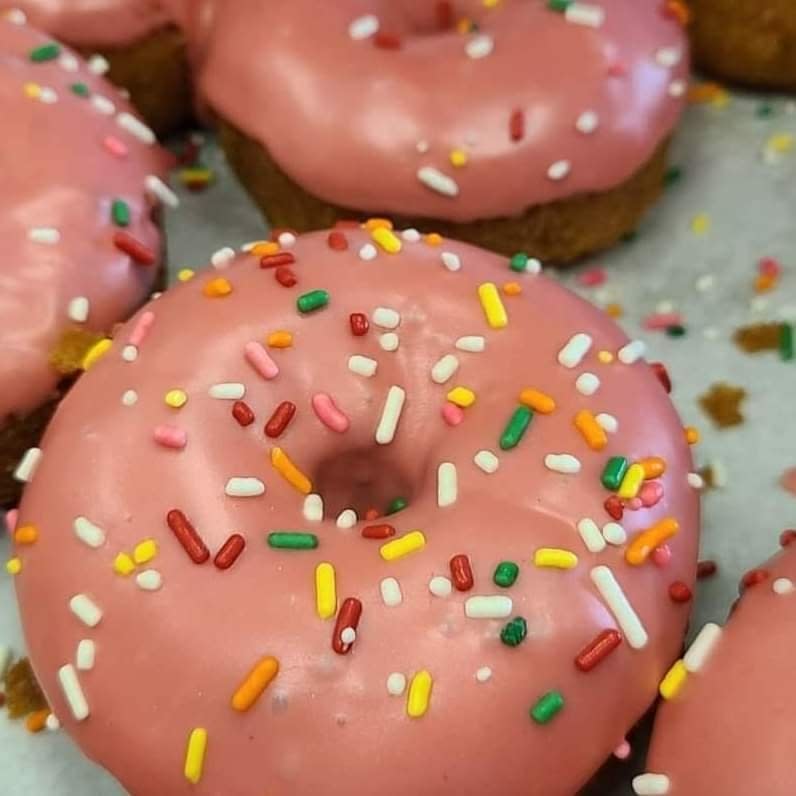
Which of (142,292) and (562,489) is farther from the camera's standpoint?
(142,292)

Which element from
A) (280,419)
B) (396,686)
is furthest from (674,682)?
(280,419)

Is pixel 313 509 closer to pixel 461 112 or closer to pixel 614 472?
pixel 614 472

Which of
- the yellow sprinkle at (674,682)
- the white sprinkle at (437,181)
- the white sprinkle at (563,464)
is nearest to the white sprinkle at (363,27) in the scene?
the white sprinkle at (437,181)

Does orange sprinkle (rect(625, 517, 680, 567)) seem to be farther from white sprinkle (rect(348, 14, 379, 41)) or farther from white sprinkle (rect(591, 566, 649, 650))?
white sprinkle (rect(348, 14, 379, 41))

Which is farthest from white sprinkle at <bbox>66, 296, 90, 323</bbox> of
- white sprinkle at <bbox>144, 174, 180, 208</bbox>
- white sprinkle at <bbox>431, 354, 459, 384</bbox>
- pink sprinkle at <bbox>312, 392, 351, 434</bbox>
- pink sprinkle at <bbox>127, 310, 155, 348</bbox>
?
white sprinkle at <bbox>431, 354, 459, 384</bbox>

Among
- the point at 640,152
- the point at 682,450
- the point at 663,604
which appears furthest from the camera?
the point at 640,152

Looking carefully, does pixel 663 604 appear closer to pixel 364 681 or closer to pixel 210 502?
pixel 364 681

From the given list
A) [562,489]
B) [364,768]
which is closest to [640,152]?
[562,489]

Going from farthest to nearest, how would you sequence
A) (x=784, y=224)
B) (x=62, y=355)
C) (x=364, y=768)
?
(x=784, y=224), (x=62, y=355), (x=364, y=768)
